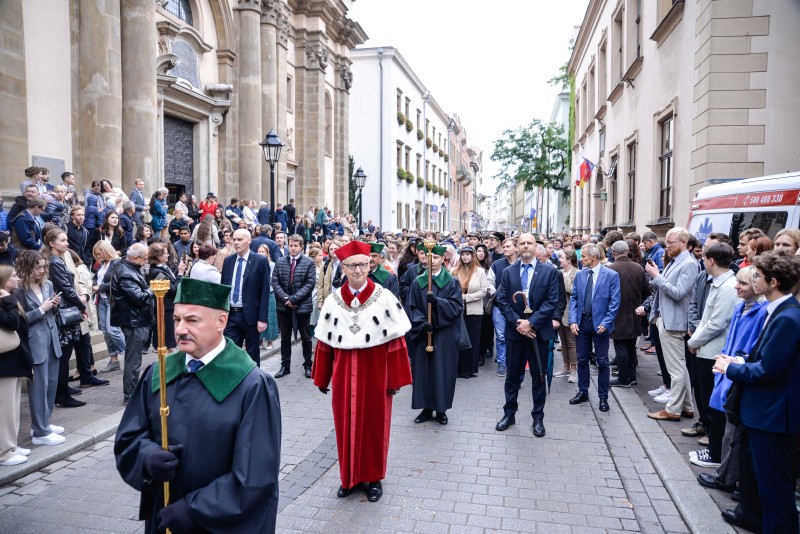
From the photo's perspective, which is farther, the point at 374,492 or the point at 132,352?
the point at 132,352

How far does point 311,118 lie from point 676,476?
2277 cm

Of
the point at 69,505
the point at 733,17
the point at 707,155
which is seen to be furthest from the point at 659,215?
the point at 69,505

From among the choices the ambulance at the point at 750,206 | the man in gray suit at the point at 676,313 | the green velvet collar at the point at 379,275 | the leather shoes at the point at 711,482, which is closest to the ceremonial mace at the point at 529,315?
the man in gray suit at the point at 676,313

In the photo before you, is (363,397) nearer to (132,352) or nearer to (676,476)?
(676,476)

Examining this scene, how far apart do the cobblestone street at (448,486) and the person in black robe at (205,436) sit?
76.4 inches

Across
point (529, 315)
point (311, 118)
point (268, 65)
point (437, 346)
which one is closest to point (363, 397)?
point (437, 346)

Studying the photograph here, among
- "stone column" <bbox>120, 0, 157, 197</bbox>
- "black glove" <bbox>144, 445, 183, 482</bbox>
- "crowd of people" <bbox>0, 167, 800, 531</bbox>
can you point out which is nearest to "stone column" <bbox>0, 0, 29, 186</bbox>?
"crowd of people" <bbox>0, 167, 800, 531</bbox>

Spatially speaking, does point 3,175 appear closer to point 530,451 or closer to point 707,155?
point 530,451

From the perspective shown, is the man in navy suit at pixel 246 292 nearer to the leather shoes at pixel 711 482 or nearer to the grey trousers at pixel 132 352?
the grey trousers at pixel 132 352

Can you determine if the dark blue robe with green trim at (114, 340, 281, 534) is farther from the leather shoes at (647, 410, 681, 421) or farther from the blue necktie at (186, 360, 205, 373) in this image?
the leather shoes at (647, 410, 681, 421)

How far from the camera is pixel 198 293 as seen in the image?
8.29 ft

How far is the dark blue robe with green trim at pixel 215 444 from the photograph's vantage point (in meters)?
2.40

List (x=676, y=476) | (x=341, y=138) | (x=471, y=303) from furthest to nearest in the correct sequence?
(x=341, y=138) → (x=471, y=303) → (x=676, y=476)

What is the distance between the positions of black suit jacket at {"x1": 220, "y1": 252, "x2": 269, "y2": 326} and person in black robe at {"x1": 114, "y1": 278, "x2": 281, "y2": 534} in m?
5.13
